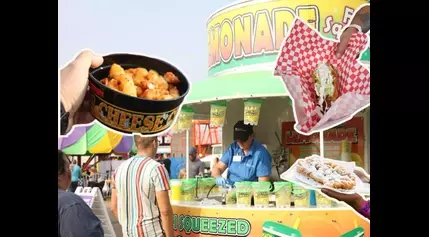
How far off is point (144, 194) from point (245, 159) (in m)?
0.75

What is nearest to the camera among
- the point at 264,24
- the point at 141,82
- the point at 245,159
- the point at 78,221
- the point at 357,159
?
the point at 78,221

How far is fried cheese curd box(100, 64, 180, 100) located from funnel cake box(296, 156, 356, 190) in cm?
A: 90

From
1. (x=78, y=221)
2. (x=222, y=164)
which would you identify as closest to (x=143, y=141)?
(x=78, y=221)

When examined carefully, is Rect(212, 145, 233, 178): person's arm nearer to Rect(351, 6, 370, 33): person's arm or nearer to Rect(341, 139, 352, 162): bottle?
Rect(341, 139, 352, 162): bottle

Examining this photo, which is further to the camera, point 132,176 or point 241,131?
point 241,131

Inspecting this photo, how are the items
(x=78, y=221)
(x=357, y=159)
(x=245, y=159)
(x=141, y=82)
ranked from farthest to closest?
(x=245, y=159) < (x=357, y=159) < (x=141, y=82) < (x=78, y=221)

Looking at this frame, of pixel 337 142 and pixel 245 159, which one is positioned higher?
pixel 337 142

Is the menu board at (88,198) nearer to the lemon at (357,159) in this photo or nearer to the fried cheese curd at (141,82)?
the fried cheese curd at (141,82)

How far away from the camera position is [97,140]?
2895mm

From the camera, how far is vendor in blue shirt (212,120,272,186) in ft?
10.7

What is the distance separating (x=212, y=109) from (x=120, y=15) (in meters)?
0.79

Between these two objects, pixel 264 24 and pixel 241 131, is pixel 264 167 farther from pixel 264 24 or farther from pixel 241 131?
pixel 264 24

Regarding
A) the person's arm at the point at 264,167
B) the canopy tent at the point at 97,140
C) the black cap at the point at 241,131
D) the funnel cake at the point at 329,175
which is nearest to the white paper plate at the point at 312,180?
the funnel cake at the point at 329,175
